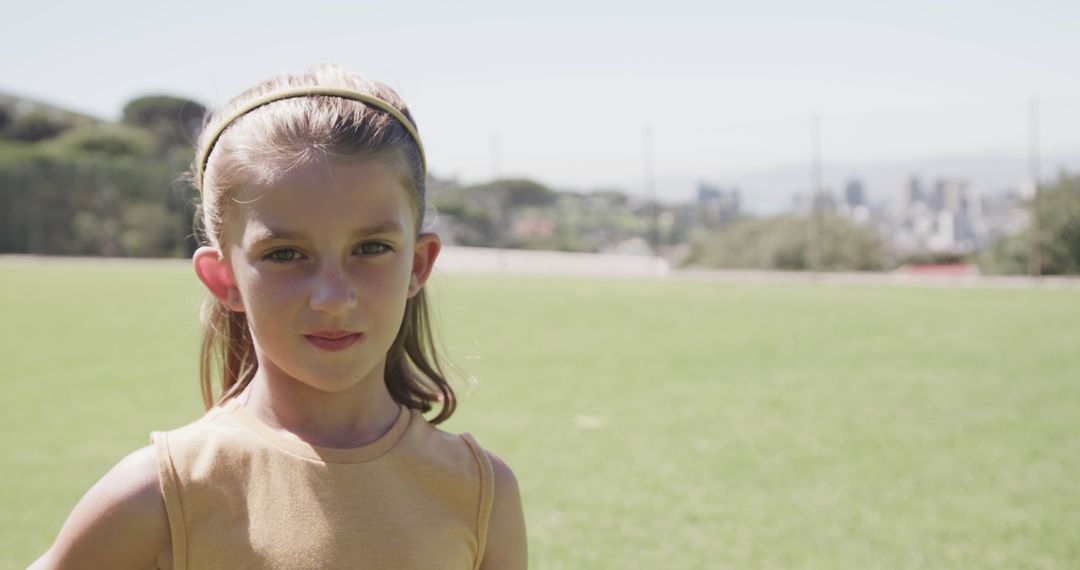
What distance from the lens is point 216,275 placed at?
1.44 metres

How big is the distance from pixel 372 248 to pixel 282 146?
18 centimetres

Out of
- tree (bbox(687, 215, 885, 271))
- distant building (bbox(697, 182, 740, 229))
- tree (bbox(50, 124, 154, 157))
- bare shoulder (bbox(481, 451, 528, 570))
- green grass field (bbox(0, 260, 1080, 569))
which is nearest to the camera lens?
bare shoulder (bbox(481, 451, 528, 570))

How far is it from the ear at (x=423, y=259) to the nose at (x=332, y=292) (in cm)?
21

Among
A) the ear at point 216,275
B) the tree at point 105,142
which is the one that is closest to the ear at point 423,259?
the ear at point 216,275

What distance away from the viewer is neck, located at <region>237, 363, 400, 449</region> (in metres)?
1.37

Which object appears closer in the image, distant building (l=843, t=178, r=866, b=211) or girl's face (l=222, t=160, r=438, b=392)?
girl's face (l=222, t=160, r=438, b=392)

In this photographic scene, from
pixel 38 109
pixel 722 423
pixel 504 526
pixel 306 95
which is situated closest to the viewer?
pixel 306 95

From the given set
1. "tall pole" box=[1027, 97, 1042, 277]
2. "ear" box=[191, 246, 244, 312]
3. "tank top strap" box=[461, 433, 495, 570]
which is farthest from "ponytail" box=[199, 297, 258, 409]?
"tall pole" box=[1027, 97, 1042, 277]

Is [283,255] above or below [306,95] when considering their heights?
below

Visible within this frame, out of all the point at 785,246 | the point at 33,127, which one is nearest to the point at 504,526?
the point at 785,246

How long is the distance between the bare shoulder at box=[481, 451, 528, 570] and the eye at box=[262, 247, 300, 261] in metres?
0.42

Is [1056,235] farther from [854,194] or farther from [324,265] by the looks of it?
[324,265]

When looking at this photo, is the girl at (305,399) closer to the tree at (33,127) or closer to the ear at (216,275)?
the ear at (216,275)

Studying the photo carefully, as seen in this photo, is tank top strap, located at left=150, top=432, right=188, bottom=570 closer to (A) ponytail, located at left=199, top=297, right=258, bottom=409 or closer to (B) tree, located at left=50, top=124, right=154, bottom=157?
(A) ponytail, located at left=199, top=297, right=258, bottom=409
